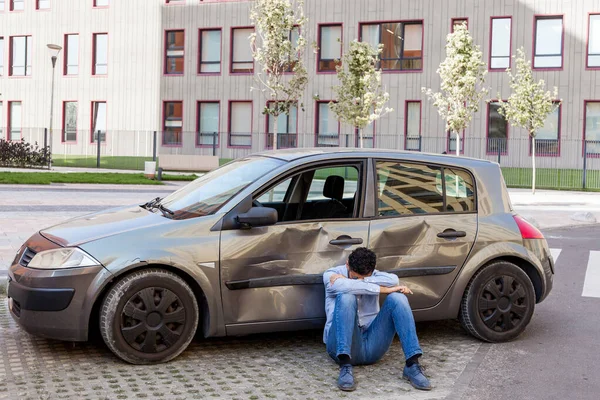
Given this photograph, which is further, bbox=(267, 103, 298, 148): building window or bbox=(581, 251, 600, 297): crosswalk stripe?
bbox=(267, 103, 298, 148): building window

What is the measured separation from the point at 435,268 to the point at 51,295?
2786 mm

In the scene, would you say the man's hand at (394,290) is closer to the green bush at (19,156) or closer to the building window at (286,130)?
the green bush at (19,156)

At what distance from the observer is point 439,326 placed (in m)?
7.30

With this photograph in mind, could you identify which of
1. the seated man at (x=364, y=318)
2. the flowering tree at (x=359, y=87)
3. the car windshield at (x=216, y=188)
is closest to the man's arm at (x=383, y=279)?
the seated man at (x=364, y=318)

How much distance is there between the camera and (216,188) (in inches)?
253

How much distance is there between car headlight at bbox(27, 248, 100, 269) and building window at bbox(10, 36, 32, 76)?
43276 millimetres

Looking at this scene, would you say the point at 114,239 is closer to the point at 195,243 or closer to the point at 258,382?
the point at 195,243

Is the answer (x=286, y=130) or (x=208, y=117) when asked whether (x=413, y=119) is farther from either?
(x=208, y=117)

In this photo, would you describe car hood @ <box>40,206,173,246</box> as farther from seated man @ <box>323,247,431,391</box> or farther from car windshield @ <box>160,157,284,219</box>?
seated man @ <box>323,247,431,391</box>

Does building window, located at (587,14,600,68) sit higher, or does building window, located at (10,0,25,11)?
building window, located at (10,0,25,11)

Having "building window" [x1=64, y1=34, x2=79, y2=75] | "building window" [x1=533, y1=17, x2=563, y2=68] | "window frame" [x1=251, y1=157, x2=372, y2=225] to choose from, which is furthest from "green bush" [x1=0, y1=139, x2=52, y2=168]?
"window frame" [x1=251, y1=157, x2=372, y2=225]

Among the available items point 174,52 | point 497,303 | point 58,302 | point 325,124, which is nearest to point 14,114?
point 174,52

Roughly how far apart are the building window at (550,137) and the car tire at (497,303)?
94.2 feet

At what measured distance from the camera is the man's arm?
5.78m
